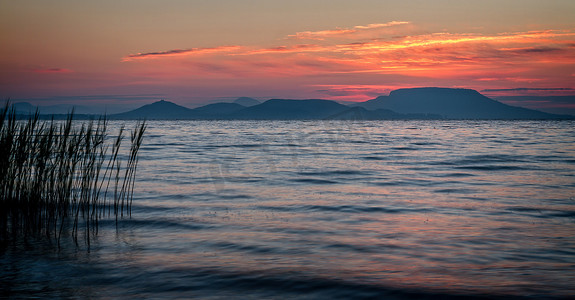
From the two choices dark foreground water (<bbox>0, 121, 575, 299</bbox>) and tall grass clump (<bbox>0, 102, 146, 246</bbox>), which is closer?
dark foreground water (<bbox>0, 121, 575, 299</bbox>)

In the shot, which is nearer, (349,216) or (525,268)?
(525,268)

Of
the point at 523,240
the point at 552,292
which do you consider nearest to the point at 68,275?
the point at 552,292

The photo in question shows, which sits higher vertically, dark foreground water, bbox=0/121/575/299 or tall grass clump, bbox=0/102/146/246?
tall grass clump, bbox=0/102/146/246

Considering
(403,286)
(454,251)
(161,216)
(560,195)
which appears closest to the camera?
(403,286)

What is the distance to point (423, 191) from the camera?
1970 centimetres

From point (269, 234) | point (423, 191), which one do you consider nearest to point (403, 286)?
point (269, 234)

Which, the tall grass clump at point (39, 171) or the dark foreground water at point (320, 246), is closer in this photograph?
the dark foreground water at point (320, 246)

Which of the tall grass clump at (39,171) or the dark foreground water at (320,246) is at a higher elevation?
the tall grass clump at (39,171)

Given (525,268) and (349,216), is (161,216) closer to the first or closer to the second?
(349,216)

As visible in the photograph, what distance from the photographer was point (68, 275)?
8.62 meters

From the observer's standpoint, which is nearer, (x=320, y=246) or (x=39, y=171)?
(x=320, y=246)

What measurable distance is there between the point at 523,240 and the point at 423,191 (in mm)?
8426

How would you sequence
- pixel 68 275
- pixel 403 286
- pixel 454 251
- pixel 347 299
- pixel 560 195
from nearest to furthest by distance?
pixel 347 299 < pixel 403 286 < pixel 68 275 < pixel 454 251 < pixel 560 195

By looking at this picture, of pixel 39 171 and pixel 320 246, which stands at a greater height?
pixel 39 171
